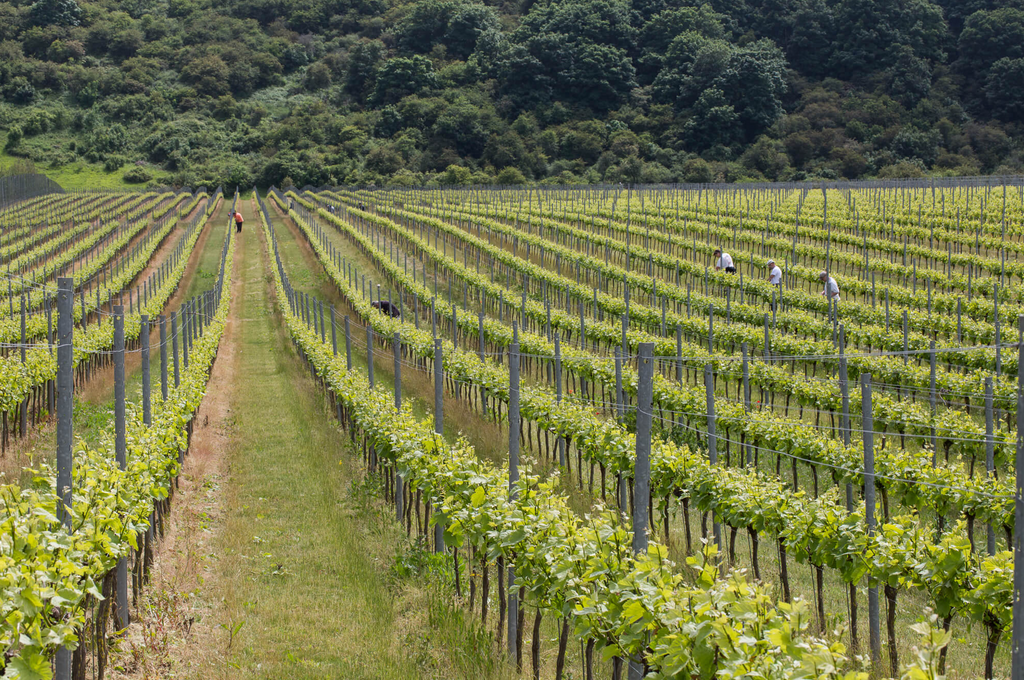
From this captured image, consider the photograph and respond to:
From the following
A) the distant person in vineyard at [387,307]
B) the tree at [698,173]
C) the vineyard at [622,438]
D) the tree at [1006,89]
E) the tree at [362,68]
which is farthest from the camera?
the tree at [362,68]

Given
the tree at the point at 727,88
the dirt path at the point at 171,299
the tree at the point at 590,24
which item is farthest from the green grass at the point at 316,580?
the tree at the point at 590,24

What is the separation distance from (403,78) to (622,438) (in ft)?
289

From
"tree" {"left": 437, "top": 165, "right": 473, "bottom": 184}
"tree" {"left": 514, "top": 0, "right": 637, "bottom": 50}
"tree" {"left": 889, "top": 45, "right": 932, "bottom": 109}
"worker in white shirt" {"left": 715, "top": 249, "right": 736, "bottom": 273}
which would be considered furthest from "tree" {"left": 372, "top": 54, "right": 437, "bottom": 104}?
"worker in white shirt" {"left": 715, "top": 249, "right": 736, "bottom": 273}

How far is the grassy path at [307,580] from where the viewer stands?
8.32m

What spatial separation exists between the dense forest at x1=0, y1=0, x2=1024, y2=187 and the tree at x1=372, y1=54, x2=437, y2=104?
0.22 m

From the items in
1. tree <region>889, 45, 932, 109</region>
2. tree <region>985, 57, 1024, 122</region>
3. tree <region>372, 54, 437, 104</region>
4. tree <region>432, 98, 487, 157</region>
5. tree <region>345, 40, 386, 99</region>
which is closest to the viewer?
tree <region>985, 57, 1024, 122</region>

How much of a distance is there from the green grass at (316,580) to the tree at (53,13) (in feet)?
397

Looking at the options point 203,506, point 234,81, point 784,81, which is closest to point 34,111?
point 234,81

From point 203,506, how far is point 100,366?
10.6 m

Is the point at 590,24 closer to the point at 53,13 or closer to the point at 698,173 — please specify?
Result: the point at 698,173

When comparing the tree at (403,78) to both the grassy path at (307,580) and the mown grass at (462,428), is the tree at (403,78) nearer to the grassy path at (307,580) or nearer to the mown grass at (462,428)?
the mown grass at (462,428)

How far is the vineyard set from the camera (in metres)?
6.38

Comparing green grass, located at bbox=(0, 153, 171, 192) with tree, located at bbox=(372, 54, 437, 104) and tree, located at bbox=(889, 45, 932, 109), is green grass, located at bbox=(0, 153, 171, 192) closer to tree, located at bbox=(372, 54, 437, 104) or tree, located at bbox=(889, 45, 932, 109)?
tree, located at bbox=(372, 54, 437, 104)

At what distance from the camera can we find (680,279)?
101 ft
